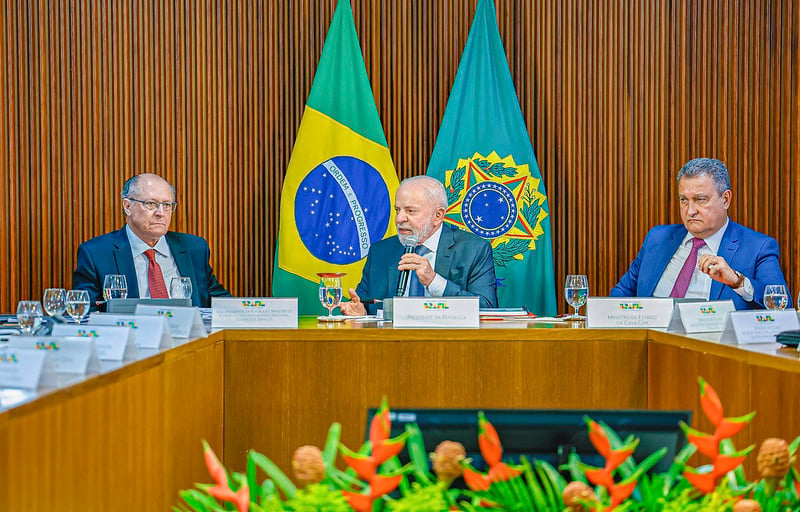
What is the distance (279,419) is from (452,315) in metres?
0.66

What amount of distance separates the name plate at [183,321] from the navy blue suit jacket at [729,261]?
2.22 meters

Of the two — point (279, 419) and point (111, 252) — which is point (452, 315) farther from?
point (111, 252)

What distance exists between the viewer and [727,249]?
3.64m

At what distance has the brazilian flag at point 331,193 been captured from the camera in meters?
4.65

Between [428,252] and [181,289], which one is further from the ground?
[428,252]

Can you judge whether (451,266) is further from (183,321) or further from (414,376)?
(183,321)

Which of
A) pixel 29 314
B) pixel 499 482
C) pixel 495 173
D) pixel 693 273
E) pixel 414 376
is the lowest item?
pixel 414 376

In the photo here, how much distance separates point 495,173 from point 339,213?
0.93 metres

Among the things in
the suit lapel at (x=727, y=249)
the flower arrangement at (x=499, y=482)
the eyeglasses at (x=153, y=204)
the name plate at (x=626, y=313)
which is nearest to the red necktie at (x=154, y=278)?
the eyeglasses at (x=153, y=204)

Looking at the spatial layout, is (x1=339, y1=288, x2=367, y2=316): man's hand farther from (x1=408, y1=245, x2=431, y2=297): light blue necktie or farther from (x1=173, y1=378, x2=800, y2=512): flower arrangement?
(x1=173, y1=378, x2=800, y2=512): flower arrangement

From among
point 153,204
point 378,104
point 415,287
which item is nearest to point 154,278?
point 153,204

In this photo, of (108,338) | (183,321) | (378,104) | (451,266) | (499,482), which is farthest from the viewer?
(378,104)

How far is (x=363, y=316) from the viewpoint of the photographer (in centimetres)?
328

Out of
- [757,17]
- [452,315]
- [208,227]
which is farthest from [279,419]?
[757,17]
